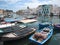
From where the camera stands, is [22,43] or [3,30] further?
[3,30]

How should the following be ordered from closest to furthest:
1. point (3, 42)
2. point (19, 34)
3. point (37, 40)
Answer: point (37, 40), point (3, 42), point (19, 34)

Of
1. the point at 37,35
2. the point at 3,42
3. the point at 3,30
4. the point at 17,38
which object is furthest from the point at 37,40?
the point at 3,30

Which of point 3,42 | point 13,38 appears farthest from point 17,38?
point 3,42

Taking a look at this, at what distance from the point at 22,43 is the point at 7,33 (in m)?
4.17

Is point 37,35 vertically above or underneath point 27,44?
above

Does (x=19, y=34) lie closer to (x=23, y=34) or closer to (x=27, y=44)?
(x=23, y=34)

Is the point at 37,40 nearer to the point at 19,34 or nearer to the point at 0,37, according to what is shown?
the point at 19,34

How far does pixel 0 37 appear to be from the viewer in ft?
92.0

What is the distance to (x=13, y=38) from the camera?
2808 cm

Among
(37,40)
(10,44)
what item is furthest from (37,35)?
(10,44)

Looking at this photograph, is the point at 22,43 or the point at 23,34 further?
the point at 23,34

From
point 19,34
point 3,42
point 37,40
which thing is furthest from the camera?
point 19,34

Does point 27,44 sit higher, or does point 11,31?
point 11,31

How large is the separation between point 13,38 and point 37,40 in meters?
5.36
